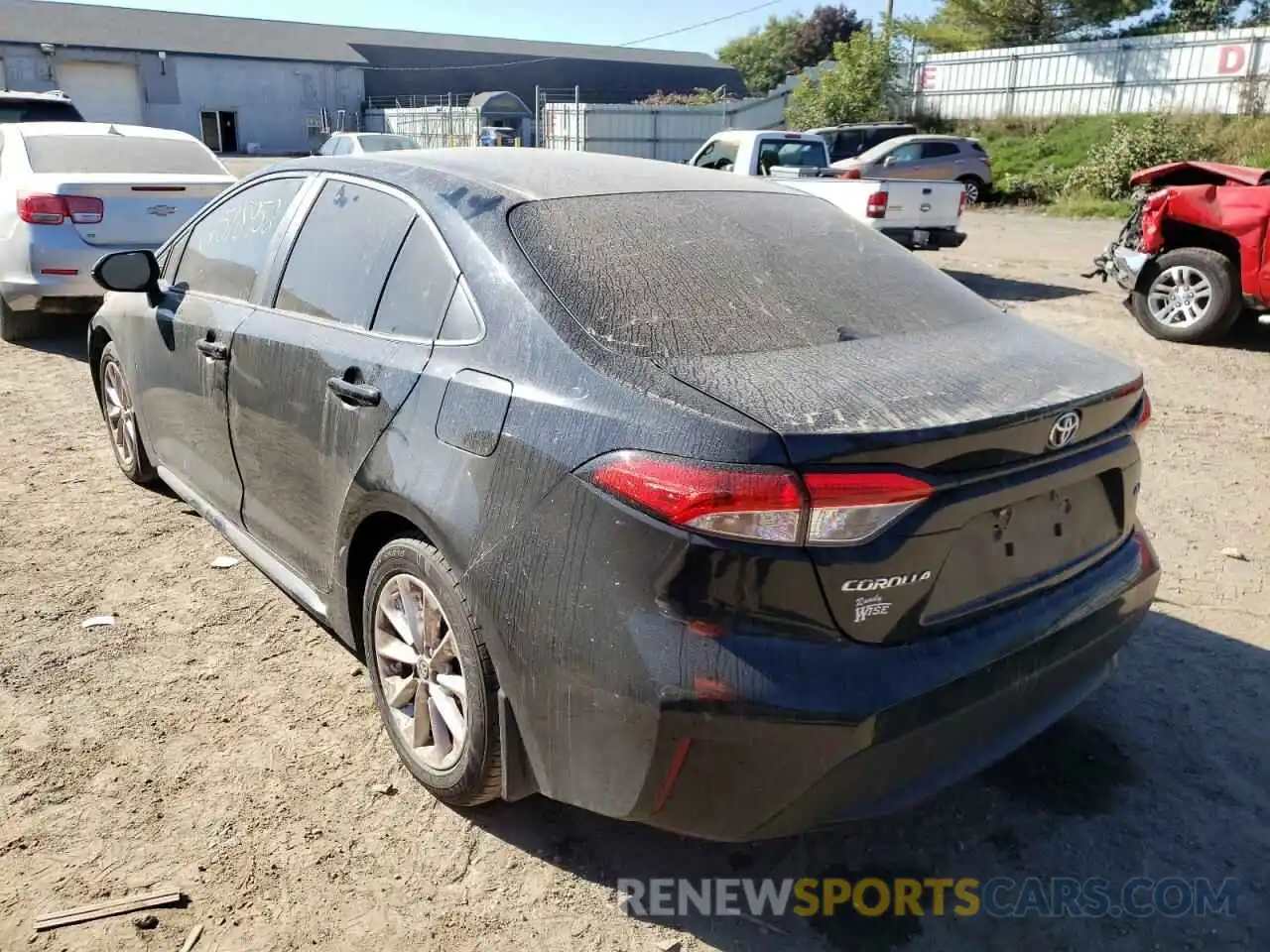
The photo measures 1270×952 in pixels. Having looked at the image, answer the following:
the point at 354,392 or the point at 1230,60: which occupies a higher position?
the point at 1230,60

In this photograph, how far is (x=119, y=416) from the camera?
16.4 feet

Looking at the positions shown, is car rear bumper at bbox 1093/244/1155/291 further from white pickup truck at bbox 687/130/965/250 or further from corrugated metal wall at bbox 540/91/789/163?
corrugated metal wall at bbox 540/91/789/163

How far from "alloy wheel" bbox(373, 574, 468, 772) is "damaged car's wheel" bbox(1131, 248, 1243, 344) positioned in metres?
7.86

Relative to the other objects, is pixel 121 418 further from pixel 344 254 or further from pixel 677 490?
pixel 677 490

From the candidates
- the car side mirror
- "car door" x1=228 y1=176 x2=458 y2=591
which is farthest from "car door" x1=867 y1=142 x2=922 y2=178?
"car door" x1=228 y1=176 x2=458 y2=591

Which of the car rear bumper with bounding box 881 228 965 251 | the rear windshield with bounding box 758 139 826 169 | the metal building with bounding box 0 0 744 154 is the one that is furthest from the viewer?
the metal building with bounding box 0 0 744 154

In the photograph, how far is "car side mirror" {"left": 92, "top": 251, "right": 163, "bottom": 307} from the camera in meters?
3.98

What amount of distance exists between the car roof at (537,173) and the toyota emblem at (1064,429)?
1.44 m

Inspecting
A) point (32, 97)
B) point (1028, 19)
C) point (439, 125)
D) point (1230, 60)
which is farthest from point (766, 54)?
point (32, 97)

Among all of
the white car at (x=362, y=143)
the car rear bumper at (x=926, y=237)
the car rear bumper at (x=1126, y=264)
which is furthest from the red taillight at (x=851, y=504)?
the white car at (x=362, y=143)

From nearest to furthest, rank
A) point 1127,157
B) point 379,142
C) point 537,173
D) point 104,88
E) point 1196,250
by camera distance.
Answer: point 537,173 < point 1196,250 < point 379,142 < point 1127,157 < point 104,88

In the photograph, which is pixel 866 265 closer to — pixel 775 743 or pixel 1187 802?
pixel 775 743

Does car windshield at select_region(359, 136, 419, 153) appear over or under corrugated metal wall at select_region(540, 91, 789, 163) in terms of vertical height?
under

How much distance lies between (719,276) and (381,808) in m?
1.73
